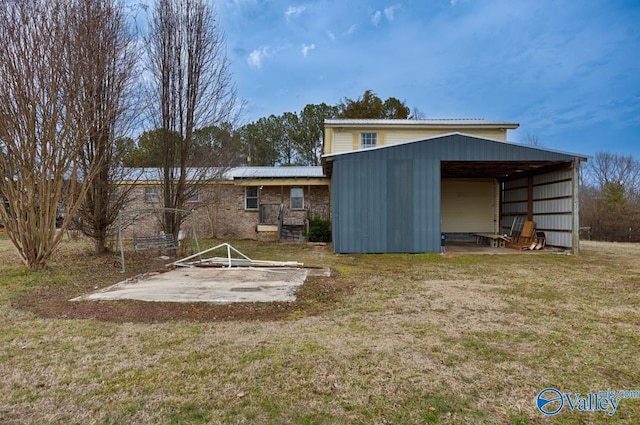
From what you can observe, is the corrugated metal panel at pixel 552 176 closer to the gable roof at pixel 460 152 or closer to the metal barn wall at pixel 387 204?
the gable roof at pixel 460 152

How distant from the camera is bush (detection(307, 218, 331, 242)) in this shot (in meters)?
15.5

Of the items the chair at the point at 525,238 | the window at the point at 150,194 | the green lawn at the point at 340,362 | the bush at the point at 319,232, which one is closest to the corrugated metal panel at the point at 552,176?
the chair at the point at 525,238

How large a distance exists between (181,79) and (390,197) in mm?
7258

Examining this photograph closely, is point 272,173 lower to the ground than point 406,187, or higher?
higher

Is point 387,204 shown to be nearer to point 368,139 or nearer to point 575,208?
point 575,208

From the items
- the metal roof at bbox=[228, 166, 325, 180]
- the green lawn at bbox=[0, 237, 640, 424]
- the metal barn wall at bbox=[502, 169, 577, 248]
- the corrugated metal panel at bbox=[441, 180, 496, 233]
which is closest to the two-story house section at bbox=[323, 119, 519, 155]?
the metal roof at bbox=[228, 166, 325, 180]

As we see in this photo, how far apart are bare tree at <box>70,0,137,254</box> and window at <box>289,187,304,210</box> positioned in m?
7.28

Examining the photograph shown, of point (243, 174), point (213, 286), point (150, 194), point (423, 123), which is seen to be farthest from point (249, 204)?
point (213, 286)

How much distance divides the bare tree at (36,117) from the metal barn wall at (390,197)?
22.1 ft

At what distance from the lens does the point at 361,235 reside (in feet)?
36.8

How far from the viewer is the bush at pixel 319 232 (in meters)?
15.5

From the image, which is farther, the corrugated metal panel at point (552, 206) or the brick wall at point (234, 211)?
the brick wall at point (234, 211)

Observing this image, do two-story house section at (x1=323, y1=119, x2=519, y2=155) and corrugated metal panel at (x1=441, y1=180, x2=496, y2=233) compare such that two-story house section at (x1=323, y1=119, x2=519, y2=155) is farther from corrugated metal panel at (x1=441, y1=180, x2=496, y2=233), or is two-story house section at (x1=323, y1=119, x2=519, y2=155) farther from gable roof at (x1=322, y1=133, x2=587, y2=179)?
gable roof at (x1=322, y1=133, x2=587, y2=179)

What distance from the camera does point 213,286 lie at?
6.57 m
